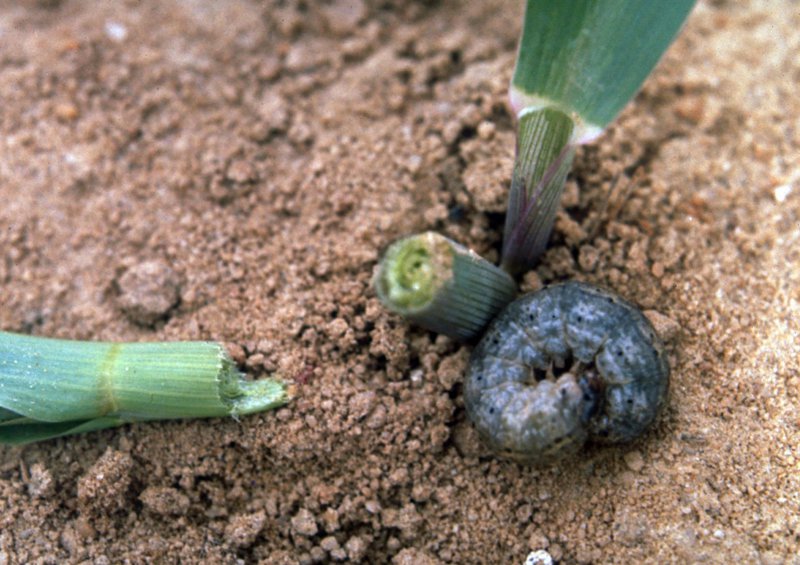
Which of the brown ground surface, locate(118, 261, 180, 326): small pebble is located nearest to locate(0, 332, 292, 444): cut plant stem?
the brown ground surface

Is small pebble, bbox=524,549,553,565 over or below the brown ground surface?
below

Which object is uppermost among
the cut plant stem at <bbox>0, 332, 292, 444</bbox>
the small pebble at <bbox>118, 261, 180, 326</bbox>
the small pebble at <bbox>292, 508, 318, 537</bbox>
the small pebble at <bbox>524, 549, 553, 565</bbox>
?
the cut plant stem at <bbox>0, 332, 292, 444</bbox>

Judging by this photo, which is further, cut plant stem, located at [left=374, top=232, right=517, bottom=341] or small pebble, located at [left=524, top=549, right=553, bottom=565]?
small pebble, located at [left=524, top=549, right=553, bottom=565]

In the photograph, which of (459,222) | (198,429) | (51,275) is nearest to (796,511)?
(459,222)

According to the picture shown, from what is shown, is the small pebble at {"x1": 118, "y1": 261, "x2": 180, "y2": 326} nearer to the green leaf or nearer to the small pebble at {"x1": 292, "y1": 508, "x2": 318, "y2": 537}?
the small pebble at {"x1": 292, "y1": 508, "x2": 318, "y2": 537}

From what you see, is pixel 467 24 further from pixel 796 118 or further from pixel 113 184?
pixel 113 184

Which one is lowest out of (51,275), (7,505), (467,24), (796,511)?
(7,505)

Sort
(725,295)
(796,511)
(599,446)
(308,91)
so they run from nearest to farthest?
(796,511) < (599,446) < (725,295) < (308,91)
